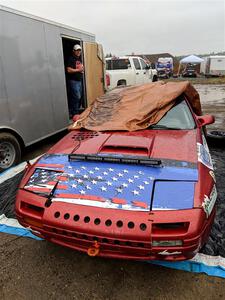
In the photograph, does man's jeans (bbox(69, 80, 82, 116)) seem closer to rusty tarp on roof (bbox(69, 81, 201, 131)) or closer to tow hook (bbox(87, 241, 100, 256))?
rusty tarp on roof (bbox(69, 81, 201, 131))

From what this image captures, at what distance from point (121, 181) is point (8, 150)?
3365 millimetres

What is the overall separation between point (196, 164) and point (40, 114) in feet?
13.1

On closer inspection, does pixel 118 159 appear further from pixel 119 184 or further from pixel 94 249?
pixel 94 249

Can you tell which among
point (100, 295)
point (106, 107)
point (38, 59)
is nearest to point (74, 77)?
Result: point (38, 59)

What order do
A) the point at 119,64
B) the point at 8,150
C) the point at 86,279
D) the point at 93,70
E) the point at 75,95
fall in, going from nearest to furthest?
the point at 86,279 → the point at 8,150 → the point at 75,95 → the point at 93,70 → the point at 119,64

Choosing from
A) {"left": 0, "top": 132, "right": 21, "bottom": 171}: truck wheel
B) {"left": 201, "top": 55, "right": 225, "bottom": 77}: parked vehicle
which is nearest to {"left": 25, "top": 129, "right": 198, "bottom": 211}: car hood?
{"left": 0, "top": 132, "right": 21, "bottom": 171}: truck wheel

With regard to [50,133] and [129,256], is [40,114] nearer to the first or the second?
[50,133]

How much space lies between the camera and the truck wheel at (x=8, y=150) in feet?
15.5

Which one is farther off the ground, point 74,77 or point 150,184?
point 74,77

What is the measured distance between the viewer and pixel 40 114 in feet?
18.2

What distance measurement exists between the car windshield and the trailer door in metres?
4.47

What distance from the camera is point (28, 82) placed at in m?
5.12

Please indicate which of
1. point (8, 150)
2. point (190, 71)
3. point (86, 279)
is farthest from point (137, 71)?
point (190, 71)

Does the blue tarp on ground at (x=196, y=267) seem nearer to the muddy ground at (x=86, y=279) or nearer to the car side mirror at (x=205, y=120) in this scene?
the muddy ground at (x=86, y=279)
